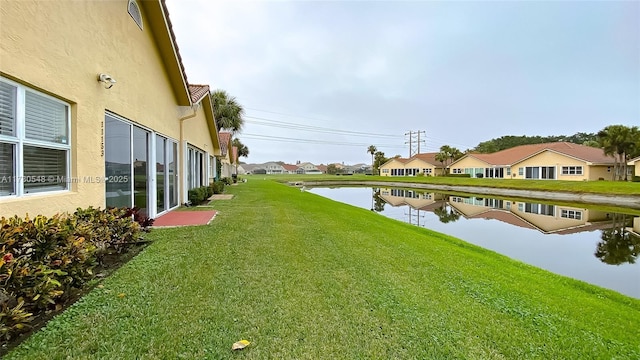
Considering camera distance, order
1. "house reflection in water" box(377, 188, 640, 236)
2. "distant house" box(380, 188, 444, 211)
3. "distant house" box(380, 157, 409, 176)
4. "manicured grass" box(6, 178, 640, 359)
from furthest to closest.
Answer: "distant house" box(380, 157, 409, 176), "distant house" box(380, 188, 444, 211), "house reflection in water" box(377, 188, 640, 236), "manicured grass" box(6, 178, 640, 359)

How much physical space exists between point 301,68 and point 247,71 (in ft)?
20.2

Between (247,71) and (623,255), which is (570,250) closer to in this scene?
(623,255)

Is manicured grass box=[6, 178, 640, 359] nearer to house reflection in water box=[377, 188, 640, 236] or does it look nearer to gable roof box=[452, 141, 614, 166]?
house reflection in water box=[377, 188, 640, 236]

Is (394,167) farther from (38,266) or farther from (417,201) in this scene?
(38,266)

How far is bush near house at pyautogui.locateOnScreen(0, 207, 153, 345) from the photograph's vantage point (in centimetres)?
239

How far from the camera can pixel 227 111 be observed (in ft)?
102

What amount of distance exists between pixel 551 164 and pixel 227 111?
4001cm

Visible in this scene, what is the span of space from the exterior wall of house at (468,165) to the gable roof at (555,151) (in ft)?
1.87

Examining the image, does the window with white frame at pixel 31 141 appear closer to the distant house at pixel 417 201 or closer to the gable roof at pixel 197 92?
the gable roof at pixel 197 92

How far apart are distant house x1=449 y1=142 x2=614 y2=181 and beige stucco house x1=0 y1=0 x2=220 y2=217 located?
142ft

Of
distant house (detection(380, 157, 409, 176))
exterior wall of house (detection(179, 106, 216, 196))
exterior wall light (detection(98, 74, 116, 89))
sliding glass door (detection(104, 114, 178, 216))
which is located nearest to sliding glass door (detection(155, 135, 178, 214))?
sliding glass door (detection(104, 114, 178, 216))

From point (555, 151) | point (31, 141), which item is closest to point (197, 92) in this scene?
point (31, 141)

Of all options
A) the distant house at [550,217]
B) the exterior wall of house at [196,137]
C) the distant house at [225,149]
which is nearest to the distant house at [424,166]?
the distant house at [550,217]

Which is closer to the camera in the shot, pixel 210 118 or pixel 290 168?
pixel 210 118
